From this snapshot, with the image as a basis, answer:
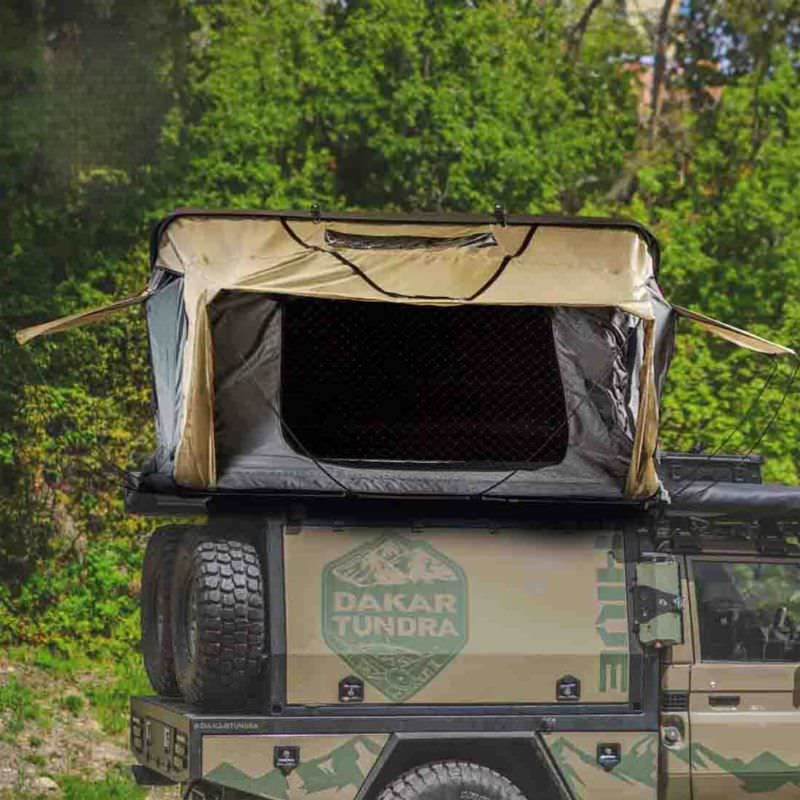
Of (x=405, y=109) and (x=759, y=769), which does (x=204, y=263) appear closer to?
(x=759, y=769)

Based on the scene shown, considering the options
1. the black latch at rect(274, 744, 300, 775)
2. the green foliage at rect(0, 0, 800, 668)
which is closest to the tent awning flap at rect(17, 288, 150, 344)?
the black latch at rect(274, 744, 300, 775)

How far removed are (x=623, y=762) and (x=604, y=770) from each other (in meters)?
0.10

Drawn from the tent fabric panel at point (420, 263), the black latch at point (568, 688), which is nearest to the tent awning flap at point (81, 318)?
the tent fabric panel at point (420, 263)

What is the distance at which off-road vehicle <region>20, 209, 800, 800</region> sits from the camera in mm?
9211

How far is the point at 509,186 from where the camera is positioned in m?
19.9

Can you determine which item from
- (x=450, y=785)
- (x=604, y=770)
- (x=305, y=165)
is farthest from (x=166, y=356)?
(x=305, y=165)

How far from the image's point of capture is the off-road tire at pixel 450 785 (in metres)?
9.30

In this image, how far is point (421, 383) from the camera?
11562 mm

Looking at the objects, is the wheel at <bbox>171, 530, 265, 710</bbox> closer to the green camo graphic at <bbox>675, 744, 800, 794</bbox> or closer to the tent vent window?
the tent vent window

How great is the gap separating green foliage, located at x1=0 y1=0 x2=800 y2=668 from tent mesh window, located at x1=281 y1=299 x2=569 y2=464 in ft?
20.8

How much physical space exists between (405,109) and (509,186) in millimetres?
1321

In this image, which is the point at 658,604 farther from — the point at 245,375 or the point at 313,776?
the point at 245,375

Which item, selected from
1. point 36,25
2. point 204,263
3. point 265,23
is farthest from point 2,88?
point 204,263

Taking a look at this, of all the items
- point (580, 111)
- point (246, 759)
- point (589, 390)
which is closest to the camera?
point (246, 759)
